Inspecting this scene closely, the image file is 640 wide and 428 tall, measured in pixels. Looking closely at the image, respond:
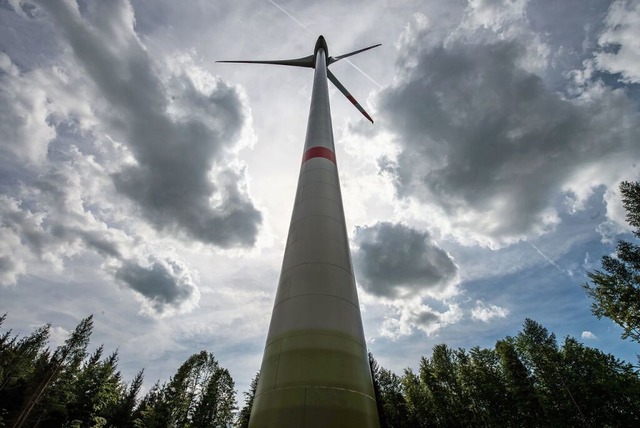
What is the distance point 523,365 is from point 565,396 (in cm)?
925

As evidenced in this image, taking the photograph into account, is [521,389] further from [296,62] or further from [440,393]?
[296,62]

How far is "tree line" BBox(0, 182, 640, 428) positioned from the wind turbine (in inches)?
875

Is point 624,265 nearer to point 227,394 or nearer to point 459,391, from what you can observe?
point 459,391

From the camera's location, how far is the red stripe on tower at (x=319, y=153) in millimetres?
10580

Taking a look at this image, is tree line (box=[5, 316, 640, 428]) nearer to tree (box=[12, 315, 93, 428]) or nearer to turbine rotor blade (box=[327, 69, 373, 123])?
tree (box=[12, 315, 93, 428])

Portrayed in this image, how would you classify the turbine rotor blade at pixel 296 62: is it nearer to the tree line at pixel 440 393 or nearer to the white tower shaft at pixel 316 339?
the white tower shaft at pixel 316 339

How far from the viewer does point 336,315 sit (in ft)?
18.7

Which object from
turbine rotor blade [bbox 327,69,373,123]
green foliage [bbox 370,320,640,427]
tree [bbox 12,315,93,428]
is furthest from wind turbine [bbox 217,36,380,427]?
tree [bbox 12,315,93,428]

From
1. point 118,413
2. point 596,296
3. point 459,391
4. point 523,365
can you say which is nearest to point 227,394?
point 118,413

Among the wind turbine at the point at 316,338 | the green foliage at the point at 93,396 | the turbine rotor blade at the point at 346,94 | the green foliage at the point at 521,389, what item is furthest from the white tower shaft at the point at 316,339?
the green foliage at the point at 93,396

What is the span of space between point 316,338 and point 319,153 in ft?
23.1

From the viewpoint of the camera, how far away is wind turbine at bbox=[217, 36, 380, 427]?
14.6 ft

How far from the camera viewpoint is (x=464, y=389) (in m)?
46.4

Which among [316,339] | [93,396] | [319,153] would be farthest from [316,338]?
[93,396]
